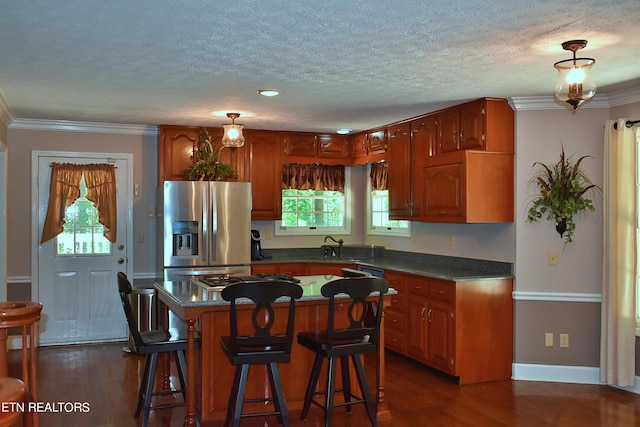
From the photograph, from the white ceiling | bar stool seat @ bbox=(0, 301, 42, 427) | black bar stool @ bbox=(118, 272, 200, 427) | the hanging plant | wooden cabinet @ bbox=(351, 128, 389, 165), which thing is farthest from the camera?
wooden cabinet @ bbox=(351, 128, 389, 165)

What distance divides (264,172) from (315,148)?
71 centimetres

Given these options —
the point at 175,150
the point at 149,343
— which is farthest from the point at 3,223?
the point at 149,343

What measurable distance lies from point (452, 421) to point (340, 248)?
3264 mm

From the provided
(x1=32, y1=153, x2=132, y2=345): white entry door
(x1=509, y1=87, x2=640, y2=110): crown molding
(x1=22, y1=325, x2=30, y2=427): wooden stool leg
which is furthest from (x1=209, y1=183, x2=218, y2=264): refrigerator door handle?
(x1=22, y1=325, x2=30, y2=427): wooden stool leg

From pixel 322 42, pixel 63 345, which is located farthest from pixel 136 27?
pixel 63 345

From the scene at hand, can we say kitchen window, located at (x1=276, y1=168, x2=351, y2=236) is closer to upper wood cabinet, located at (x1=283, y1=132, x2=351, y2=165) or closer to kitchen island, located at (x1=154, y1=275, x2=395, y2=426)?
upper wood cabinet, located at (x1=283, y1=132, x2=351, y2=165)

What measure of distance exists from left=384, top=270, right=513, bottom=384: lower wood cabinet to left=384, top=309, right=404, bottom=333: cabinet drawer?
34 cm

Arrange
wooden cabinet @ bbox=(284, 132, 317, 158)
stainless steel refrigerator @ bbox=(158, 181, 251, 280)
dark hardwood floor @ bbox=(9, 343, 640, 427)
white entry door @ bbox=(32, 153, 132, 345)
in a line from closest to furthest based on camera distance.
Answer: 1. dark hardwood floor @ bbox=(9, 343, 640, 427)
2. stainless steel refrigerator @ bbox=(158, 181, 251, 280)
3. white entry door @ bbox=(32, 153, 132, 345)
4. wooden cabinet @ bbox=(284, 132, 317, 158)

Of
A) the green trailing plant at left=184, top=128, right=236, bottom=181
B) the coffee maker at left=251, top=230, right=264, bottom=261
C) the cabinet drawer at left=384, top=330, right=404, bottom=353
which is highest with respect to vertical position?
the green trailing plant at left=184, top=128, right=236, bottom=181

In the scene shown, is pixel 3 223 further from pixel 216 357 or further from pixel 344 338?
pixel 344 338

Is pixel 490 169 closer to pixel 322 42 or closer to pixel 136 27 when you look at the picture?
pixel 322 42

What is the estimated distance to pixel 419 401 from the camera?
14.4ft

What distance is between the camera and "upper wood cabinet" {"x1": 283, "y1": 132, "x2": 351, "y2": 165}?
22.6ft

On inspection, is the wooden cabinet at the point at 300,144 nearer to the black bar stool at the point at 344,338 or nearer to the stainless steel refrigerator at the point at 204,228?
the stainless steel refrigerator at the point at 204,228
